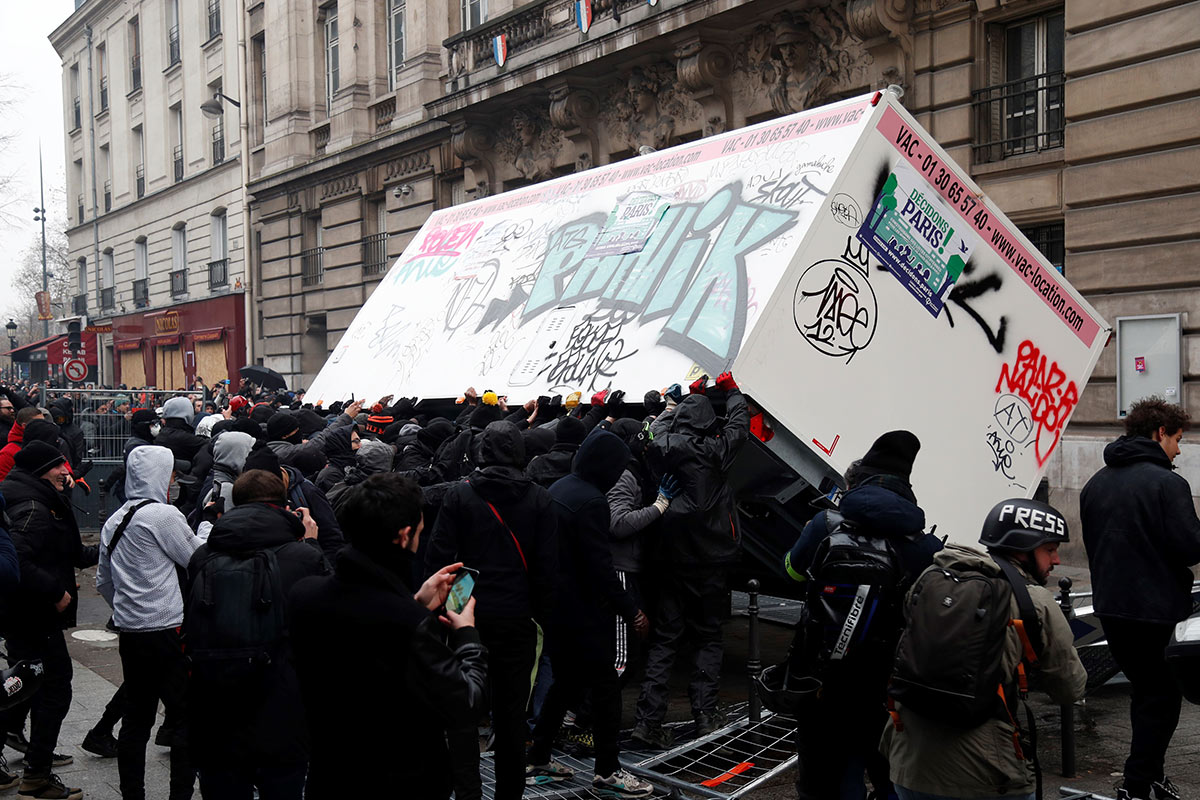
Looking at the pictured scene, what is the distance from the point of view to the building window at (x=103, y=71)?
4319cm

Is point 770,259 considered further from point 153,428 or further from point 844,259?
point 153,428

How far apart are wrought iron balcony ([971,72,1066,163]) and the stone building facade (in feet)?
77.8

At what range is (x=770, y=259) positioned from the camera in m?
5.91

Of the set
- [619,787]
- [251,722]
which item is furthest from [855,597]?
[251,722]

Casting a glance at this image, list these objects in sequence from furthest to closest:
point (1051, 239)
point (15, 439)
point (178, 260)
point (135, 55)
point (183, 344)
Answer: point (135, 55)
point (178, 260)
point (183, 344)
point (1051, 239)
point (15, 439)

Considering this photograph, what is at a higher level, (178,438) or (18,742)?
(178,438)

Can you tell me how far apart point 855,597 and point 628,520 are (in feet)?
7.80

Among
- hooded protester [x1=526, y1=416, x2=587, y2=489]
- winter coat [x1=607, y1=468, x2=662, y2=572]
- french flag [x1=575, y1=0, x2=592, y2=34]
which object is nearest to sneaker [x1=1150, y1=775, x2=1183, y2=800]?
winter coat [x1=607, y1=468, x2=662, y2=572]

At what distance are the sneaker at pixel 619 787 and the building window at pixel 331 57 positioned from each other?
2528cm

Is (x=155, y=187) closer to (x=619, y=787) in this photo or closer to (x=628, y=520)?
(x=628, y=520)

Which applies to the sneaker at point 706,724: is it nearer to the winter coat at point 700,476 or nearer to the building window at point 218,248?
the winter coat at point 700,476

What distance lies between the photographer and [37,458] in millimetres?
5809

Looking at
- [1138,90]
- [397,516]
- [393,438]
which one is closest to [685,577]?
[393,438]

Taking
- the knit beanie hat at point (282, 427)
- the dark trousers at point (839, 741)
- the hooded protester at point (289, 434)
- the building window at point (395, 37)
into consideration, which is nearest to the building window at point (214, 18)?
the building window at point (395, 37)
